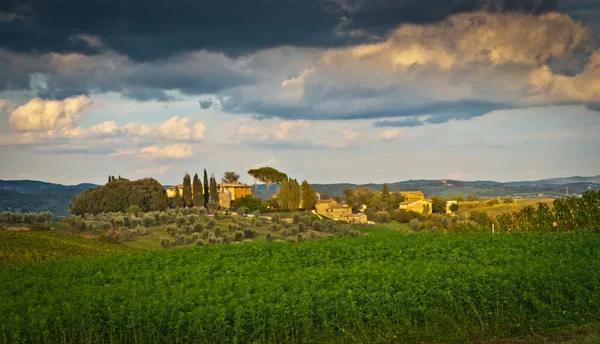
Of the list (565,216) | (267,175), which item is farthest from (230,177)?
(565,216)

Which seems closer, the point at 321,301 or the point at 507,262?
the point at 321,301

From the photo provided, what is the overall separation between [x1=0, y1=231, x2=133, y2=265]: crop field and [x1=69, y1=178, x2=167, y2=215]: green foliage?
3424 centimetres

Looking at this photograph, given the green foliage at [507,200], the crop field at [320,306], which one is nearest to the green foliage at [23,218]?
the crop field at [320,306]

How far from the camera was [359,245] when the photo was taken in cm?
2211

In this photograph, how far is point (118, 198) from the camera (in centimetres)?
6631

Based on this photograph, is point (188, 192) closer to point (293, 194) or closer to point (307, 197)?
point (293, 194)

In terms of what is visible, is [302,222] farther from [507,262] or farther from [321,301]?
[321,301]

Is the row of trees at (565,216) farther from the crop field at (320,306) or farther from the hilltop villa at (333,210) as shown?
the hilltop villa at (333,210)

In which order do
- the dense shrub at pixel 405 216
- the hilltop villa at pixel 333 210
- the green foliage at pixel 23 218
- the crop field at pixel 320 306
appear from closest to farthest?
Result: the crop field at pixel 320 306 < the green foliage at pixel 23 218 < the hilltop villa at pixel 333 210 < the dense shrub at pixel 405 216

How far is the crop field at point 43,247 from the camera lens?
81.0 feet

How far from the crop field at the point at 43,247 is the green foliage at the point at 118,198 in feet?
112

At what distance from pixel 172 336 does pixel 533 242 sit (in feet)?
52.8

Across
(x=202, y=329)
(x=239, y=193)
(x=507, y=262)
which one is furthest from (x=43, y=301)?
(x=239, y=193)

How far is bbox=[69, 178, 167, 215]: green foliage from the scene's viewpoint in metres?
65.4
